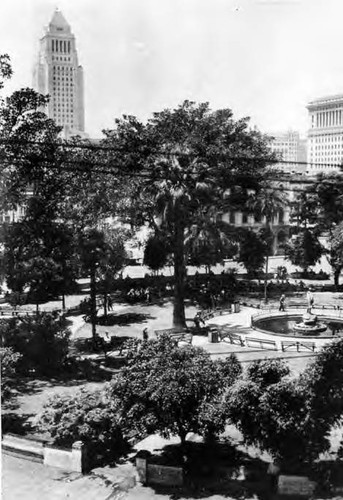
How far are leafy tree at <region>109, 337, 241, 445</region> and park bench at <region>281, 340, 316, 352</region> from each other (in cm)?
1093

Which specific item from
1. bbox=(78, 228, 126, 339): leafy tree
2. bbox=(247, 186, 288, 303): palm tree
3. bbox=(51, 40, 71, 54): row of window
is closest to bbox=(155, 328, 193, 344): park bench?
bbox=(78, 228, 126, 339): leafy tree

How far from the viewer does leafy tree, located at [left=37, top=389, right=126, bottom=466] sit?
15.1 meters

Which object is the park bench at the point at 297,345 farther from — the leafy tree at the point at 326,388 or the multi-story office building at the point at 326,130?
the multi-story office building at the point at 326,130

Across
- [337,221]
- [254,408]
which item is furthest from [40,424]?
[337,221]

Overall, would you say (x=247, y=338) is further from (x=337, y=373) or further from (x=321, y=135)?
(x=321, y=135)

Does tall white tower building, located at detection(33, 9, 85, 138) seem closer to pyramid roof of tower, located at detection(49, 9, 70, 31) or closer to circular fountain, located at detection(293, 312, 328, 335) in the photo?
circular fountain, located at detection(293, 312, 328, 335)

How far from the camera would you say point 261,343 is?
26.3 m

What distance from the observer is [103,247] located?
26.6m

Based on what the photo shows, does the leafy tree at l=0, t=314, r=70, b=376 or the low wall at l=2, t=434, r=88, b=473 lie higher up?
the leafy tree at l=0, t=314, r=70, b=376

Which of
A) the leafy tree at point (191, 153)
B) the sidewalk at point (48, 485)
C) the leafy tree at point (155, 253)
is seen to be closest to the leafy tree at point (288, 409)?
the sidewalk at point (48, 485)

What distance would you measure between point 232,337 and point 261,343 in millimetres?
1376

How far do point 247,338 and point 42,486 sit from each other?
45.0 ft

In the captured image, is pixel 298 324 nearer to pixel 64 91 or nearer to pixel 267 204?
pixel 267 204

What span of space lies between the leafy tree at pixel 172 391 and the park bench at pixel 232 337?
38.8 feet
